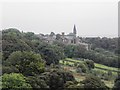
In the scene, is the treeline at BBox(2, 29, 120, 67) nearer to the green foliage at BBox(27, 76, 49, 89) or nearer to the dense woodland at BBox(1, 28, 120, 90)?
the dense woodland at BBox(1, 28, 120, 90)

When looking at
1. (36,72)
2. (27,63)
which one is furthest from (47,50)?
(36,72)

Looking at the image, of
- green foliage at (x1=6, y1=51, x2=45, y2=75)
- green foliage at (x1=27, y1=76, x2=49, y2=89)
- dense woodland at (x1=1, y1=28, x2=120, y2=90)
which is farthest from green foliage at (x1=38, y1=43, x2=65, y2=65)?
green foliage at (x1=27, y1=76, x2=49, y2=89)

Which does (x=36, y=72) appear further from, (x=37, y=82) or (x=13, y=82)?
(x=13, y=82)

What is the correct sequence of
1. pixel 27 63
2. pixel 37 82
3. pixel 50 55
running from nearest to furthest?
pixel 37 82
pixel 27 63
pixel 50 55

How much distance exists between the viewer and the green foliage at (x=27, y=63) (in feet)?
58.4

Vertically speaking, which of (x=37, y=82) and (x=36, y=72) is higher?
(x=36, y=72)

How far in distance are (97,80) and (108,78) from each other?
312 inches

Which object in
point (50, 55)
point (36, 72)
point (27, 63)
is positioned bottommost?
point (36, 72)

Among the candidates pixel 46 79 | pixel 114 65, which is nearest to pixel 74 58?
pixel 114 65

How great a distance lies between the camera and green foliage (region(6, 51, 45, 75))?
17.8 m

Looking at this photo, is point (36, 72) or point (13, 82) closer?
point (13, 82)

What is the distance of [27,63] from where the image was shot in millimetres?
18344

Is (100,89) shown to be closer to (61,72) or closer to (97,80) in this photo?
(97,80)

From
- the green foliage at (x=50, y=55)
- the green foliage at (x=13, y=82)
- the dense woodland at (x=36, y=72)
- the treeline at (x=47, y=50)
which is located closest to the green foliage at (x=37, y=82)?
the dense woodland at (x=36, y=72)
